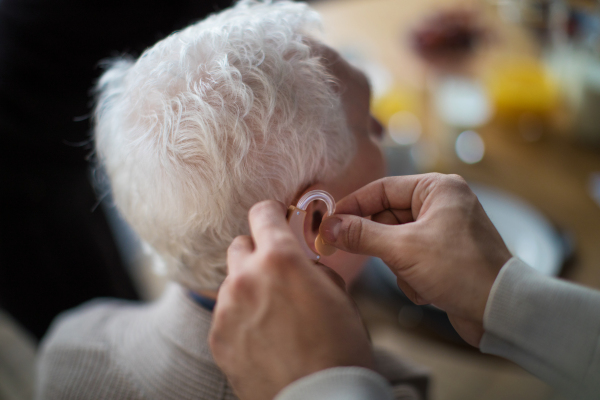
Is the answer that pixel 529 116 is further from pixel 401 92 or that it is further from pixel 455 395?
pixel 455 395

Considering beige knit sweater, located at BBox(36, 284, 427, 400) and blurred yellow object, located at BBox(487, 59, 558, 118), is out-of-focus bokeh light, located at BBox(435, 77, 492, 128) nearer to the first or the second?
blurred yellow object, located at BBox(487, 59, 558, 118)

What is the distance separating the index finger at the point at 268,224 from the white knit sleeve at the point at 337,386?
0.15m

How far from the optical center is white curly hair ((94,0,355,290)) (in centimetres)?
60

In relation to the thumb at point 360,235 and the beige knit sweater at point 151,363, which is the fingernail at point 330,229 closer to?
the thumb at point 360,235

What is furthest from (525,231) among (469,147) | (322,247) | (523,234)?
(322,247)

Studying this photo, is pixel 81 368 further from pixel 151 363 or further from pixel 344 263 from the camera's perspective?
pixel 344 263

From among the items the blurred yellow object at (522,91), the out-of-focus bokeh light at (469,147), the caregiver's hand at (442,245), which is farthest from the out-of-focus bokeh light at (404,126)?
the caregiver's hand at (442,245)

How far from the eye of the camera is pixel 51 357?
83 cm

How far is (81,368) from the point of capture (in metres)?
0.79

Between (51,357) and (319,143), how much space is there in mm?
696

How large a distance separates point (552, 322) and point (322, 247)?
0.30 m

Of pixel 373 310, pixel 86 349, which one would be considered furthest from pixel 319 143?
pixel 86 349

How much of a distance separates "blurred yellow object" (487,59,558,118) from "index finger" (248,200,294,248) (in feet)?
3.97

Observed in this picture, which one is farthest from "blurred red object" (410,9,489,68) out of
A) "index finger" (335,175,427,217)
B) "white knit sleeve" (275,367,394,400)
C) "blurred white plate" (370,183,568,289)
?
"white knit sleeve" (275,367,394,400)
